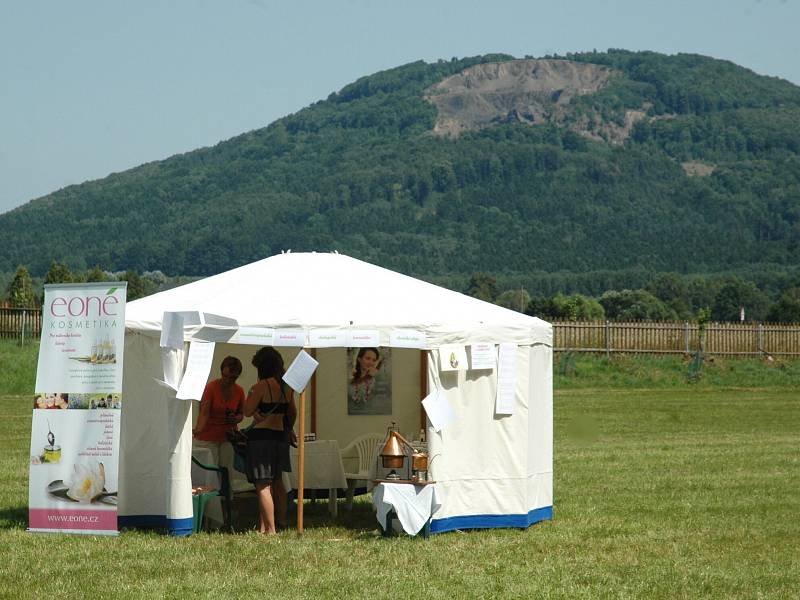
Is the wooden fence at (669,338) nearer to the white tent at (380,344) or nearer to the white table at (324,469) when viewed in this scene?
the white table at (324,469)

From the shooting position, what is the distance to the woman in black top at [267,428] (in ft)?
40.5

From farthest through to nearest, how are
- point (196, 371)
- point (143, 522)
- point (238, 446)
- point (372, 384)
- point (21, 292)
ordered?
1. point (21, 292)
2. point (372, 384)
3. point (238, 446)
4. point (143, 522)
5. point (196, 371)

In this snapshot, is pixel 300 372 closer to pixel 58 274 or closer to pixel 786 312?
pixel 58 274

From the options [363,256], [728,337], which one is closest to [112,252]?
[363,256]

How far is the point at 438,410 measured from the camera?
12234 millimetres

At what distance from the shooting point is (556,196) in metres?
200

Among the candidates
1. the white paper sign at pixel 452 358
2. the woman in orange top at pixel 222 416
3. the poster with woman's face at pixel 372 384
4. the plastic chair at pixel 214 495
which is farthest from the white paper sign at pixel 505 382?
the poster with woman's face at pixel 372 384

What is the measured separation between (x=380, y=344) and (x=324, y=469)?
7.24ft

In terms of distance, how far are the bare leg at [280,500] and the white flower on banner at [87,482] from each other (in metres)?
1.78

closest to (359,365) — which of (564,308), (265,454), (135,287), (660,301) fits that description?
(265,454)

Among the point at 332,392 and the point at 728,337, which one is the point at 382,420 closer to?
the point at 332,392

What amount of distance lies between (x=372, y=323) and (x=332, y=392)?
404 centimetres

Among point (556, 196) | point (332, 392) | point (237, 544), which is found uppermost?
point (556, 196)

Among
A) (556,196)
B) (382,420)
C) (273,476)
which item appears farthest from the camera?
(556,196)
